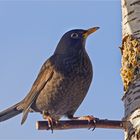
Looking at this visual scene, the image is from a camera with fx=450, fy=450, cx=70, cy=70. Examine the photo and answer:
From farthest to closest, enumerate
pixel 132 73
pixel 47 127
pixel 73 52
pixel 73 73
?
pixel 73 52 → pixel 73 73 → pixel 132 73 → pixel 47 127

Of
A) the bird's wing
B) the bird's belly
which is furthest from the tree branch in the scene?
the bird's wing

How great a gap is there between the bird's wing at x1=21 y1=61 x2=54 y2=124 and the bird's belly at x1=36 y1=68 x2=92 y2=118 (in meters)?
0.11

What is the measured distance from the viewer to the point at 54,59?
215 inches

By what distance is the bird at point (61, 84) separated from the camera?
514 centimetres

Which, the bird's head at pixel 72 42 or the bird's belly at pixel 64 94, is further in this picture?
the bird's head at pixel 72 42

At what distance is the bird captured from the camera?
5145mm

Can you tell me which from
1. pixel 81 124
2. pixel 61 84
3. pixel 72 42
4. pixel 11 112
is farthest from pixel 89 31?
pixel 81 124

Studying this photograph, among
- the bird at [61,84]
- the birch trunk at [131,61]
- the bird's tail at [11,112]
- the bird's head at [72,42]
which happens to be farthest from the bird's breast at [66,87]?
the birch trunk at [131,61]

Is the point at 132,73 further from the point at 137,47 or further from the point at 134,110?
the point at 134,110

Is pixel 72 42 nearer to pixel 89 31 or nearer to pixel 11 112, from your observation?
pixel 89 31

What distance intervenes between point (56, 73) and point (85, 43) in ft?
2.32

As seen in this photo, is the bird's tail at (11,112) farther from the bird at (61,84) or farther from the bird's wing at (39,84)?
the bird's wing at (39,84)

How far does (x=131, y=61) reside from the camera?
405 cm

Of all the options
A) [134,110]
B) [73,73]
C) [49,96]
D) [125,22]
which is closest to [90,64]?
[73,73]
